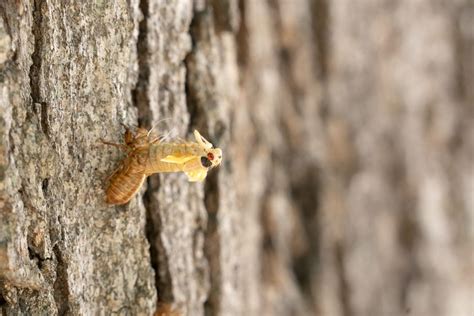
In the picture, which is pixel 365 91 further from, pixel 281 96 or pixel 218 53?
pixel 218 53

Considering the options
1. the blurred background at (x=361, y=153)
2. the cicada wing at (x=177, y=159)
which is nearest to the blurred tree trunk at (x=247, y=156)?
the blurred background at (x=361, y=153)

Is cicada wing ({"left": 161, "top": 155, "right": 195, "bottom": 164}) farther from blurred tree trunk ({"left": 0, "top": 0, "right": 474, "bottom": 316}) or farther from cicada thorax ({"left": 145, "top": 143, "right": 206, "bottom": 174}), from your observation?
blurred tree trunk ({"left": 0, "top": 0, "right": 474, "bottom": 316})

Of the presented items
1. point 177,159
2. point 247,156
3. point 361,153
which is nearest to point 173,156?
point 177,159

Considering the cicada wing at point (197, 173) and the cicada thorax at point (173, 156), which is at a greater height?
the cicada thorax at point (173, 156)

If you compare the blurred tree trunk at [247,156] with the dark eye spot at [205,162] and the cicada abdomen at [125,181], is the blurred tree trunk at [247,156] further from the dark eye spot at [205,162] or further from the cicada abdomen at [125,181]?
the dark eye spot at [205,162]

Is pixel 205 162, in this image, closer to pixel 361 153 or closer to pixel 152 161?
pixel 152 161

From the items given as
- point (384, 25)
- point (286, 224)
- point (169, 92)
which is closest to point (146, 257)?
point (169, 92)
